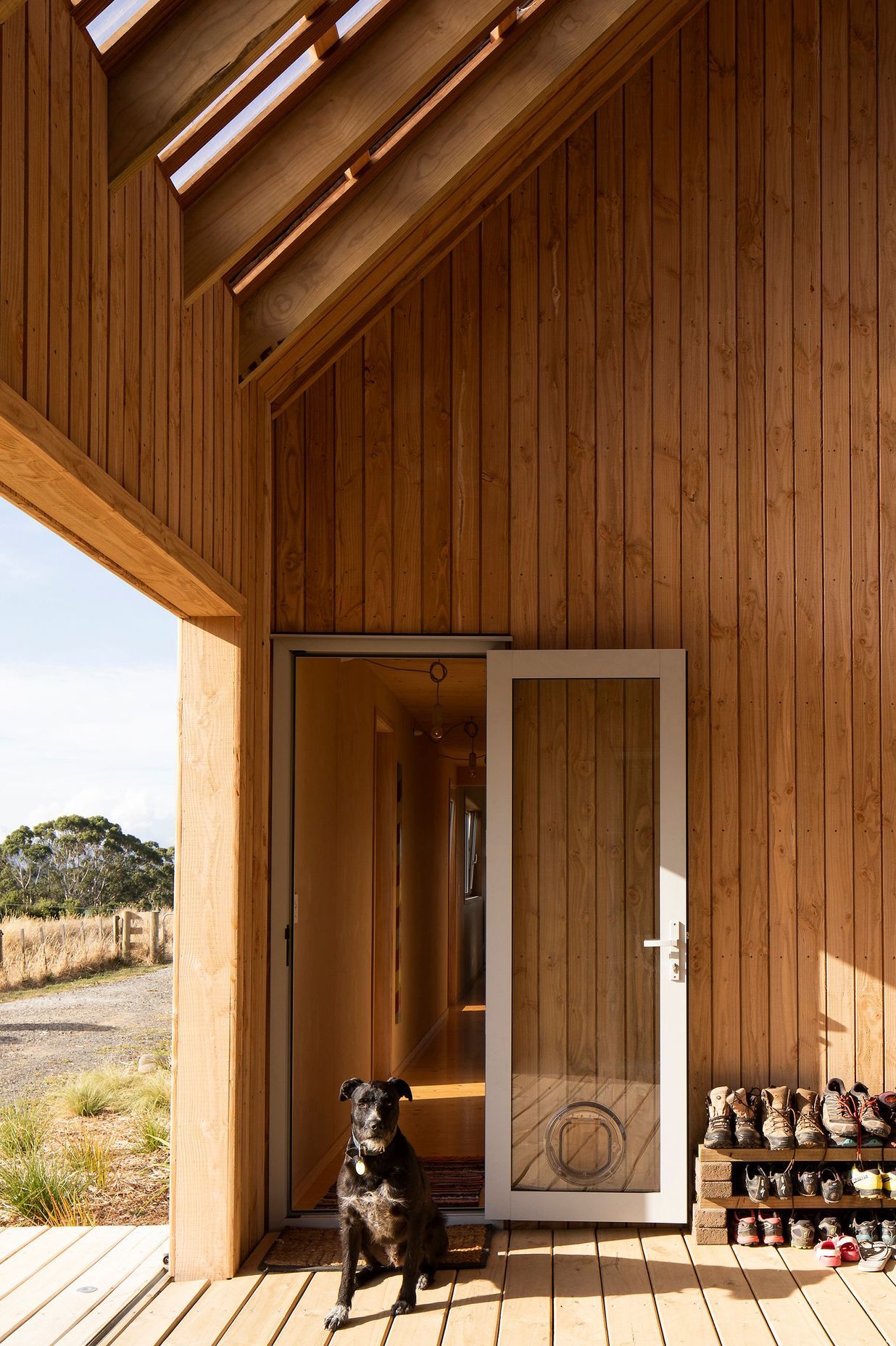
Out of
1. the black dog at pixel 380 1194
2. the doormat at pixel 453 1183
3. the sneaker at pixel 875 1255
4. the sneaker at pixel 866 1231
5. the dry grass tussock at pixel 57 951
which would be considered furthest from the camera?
the dry grass tussock at pixel 57 951

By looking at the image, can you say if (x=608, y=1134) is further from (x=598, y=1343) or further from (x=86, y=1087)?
(x=86, y=1087)

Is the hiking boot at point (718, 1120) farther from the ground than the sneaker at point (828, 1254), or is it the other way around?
the hiking boot at point (718, 1120)

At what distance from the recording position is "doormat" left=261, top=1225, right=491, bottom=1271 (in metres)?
3.64

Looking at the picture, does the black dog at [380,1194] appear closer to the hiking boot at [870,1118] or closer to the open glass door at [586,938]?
the open glass door at [586,938]

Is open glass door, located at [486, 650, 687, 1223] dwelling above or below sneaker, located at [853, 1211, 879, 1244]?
above

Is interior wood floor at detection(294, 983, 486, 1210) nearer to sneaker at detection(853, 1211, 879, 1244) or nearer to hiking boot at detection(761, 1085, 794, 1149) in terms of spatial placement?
hiking boot at detection(761, 1085, 794, 1149)

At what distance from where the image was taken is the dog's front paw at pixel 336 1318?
10.5 ft

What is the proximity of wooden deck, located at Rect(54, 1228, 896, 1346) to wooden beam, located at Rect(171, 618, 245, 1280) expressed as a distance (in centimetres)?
20

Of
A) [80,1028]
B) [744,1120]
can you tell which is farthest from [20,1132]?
[744,1120]

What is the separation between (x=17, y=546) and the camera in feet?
31.5

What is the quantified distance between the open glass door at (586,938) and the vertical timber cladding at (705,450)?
0.67 ft

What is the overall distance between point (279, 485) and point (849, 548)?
213cm

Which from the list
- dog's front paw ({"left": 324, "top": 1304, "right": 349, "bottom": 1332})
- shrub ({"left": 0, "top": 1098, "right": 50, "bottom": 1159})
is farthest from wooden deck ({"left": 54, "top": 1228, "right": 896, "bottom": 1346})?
shrub ({"left": 0, "top": 1098, "right": 50, "bottom": 1159})

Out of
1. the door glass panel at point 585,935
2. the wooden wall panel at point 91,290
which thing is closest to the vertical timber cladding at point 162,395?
the wooden wall panel at point 91,290
